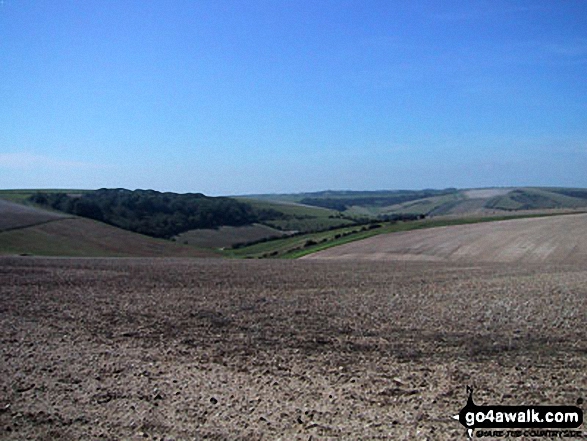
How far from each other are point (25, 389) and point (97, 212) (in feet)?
216

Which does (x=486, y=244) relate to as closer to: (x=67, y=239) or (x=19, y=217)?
(x=67, y=239)

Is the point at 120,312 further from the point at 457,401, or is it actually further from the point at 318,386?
the point at 457,401

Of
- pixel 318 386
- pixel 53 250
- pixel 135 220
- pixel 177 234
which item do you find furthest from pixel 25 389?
pixel 135 220

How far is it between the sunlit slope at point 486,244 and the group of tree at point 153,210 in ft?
107

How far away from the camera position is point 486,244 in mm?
39469

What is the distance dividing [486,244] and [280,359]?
32.1 metres

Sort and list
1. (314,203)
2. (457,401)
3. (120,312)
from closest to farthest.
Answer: (457,401), (120,312), (314,203)

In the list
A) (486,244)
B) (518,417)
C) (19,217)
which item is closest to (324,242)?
(486,244)

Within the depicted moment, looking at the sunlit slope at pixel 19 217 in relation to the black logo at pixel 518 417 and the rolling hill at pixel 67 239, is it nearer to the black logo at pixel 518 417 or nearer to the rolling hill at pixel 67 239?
the rolling hill at pixel 67 239

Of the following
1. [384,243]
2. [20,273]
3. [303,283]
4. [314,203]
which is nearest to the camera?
[303,283]

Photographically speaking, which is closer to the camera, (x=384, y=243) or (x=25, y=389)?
(x=25, y=389)

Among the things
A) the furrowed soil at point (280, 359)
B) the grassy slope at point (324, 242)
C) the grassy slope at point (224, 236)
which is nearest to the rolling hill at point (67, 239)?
the grassy slope at point (324, 242)

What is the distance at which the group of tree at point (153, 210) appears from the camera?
71688 millimetres

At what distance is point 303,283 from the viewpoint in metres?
20.5
